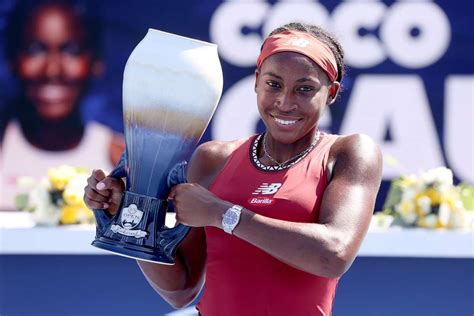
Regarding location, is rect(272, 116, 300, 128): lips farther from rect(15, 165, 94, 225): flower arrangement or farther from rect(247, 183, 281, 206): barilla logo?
rect(15, 165, 94, 225): flower arrangement

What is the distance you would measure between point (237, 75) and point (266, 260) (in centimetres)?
285

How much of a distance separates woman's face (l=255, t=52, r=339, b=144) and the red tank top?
0.08 m

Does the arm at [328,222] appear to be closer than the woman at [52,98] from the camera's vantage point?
Yes

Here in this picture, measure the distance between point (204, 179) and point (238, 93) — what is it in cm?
258

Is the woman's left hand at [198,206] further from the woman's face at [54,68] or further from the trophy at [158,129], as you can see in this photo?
the woman's face at [54,68]

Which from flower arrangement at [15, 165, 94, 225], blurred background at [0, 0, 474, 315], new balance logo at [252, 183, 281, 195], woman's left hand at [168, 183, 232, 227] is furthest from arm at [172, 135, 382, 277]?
blurred background at [0, 0, 474, 315]

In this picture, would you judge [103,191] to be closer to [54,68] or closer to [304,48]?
[304,48]

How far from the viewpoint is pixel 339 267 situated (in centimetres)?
178

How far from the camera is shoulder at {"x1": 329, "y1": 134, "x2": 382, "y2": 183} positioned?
191 centimetres

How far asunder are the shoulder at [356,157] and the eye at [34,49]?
9.91 feet

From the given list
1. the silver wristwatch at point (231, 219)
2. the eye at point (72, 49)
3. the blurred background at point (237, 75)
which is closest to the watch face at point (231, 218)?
A: the silver wristwatch at point (231, 219)

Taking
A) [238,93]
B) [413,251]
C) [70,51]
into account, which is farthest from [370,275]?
[70,51]

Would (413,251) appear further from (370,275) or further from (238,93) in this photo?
(238,93)

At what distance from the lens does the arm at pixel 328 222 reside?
1.77 meters
